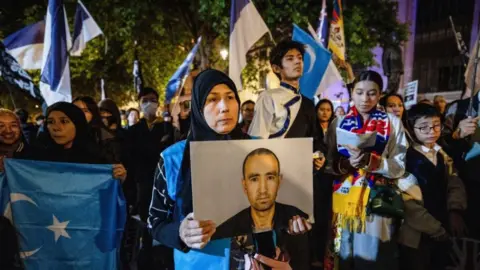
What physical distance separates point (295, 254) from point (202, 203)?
2.73 feet

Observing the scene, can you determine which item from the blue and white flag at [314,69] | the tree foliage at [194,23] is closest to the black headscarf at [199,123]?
the blue and white flag at [314,69]

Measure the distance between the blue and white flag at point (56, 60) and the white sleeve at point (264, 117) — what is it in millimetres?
3272

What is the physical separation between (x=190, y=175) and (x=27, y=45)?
225 inches

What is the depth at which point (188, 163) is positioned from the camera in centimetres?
194

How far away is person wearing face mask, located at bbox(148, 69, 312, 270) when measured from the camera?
74.1 inches

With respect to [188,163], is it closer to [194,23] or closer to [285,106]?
[285,106]

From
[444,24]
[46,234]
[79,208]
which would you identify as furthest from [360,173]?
[444,24]

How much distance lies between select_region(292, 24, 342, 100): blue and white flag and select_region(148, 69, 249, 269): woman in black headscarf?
3000 mm

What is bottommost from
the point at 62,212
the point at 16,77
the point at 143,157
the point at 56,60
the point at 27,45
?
the point at 62,212

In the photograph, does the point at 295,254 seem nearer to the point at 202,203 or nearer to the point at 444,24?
the point at 202,203

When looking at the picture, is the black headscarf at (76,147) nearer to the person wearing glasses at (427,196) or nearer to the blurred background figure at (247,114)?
the person wearing glasses at (427,196)

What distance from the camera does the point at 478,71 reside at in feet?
14.9

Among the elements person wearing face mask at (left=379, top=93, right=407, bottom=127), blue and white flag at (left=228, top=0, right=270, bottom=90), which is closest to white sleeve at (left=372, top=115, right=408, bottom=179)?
person wearing face mask at (left=379, top=93, right=407, bottom=127)

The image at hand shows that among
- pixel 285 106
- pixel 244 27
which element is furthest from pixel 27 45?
pixel 285 106
